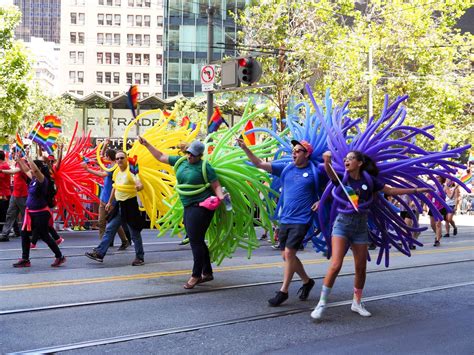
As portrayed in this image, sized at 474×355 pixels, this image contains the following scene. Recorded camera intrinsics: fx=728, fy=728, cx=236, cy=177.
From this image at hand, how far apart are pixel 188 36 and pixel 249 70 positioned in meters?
61.5

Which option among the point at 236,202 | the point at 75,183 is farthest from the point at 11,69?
the point at 236,202

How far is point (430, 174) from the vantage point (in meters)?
7.76

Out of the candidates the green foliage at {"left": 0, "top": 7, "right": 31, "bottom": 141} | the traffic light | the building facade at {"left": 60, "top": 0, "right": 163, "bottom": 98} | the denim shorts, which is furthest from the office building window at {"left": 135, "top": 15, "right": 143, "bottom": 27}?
the denim shorts

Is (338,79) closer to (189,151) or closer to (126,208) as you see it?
(126,208)

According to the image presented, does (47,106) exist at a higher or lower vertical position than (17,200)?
higher

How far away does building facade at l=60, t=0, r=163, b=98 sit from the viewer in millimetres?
116875

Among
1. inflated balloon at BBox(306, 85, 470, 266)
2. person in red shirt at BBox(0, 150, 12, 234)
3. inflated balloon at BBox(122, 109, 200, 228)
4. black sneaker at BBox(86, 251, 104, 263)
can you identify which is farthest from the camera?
person in red shirt at BBox(0, 150, 12, 234)

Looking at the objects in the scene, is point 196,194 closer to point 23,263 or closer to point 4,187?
point 23,263

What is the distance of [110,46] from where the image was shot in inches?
4601

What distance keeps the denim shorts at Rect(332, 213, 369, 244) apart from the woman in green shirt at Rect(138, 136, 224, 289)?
1.76 m

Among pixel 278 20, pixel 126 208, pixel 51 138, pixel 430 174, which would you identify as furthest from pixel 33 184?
pixel 278 20

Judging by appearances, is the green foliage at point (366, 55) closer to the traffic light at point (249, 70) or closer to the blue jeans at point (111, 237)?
the traffic light at point (249, 70)

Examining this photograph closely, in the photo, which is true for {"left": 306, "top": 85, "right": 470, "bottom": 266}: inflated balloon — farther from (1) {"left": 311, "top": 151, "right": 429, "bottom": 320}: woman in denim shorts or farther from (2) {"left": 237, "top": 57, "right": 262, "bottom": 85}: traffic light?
(2) {"left": 237, "top": 57, "right": 262, "bottom": 85}: traffic light

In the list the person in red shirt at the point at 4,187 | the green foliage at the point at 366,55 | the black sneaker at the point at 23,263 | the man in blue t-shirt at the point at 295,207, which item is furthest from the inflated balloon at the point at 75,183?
the green foliage at the point at 366,55
